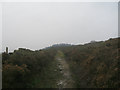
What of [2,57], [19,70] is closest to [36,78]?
[19,70]

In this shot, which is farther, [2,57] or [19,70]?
[2,57]

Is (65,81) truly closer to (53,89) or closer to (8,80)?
(53,89)

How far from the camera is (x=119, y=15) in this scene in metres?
16.4

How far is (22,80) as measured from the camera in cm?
771

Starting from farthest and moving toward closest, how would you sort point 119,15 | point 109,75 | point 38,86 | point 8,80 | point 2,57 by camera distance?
point 119,15 < point 2,57 < point 38,86 < point 109,75 < point 8,80

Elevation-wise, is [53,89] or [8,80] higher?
Answer: [8,80]

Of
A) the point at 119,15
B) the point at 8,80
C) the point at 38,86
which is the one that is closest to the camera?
A: the point at 8,80

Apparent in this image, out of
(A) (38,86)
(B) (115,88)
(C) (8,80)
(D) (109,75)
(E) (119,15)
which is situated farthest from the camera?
(E) (119,15)

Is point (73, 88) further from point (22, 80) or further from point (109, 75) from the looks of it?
point (22, 80)

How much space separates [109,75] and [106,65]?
1.55 m

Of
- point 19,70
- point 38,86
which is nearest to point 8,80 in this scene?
point 19,70

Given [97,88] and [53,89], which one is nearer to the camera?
[97,88]

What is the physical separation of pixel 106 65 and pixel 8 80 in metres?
7.23

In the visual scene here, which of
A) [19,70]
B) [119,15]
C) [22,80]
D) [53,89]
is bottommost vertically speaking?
[53,89]
